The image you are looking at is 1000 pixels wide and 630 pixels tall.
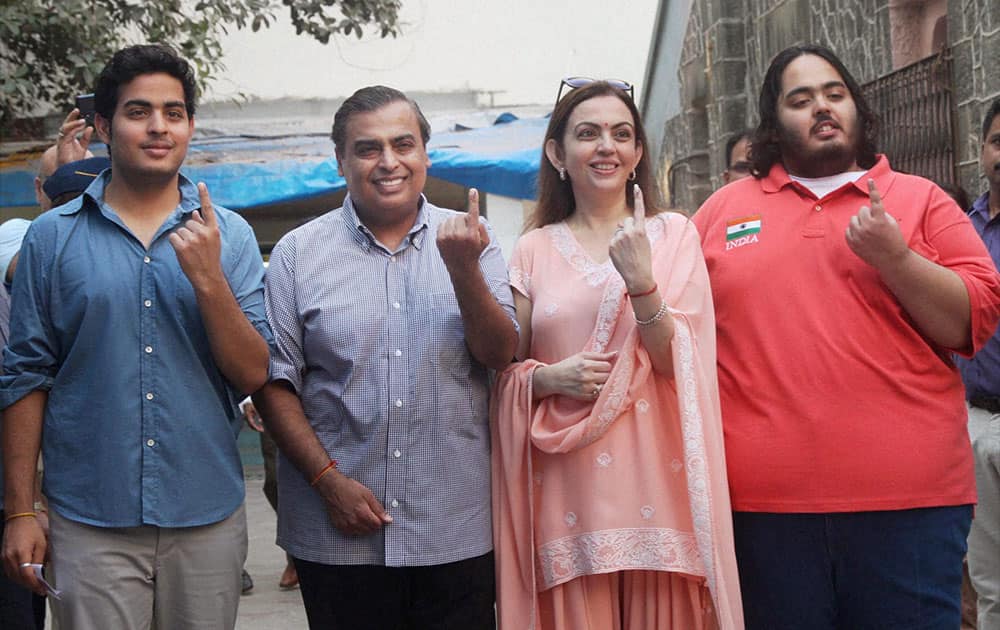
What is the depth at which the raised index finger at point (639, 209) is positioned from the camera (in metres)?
3.04

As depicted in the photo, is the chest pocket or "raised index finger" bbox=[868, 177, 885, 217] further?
the chest pocket

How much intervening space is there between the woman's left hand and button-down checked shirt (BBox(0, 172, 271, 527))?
1.07 m

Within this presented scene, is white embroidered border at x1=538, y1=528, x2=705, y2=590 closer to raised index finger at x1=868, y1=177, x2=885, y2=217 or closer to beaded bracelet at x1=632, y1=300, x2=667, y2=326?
beaded bracelet at x1=632, y1=300, x2=667, y2=326

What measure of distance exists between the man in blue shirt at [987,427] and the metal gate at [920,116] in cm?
171

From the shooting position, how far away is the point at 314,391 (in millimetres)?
3107

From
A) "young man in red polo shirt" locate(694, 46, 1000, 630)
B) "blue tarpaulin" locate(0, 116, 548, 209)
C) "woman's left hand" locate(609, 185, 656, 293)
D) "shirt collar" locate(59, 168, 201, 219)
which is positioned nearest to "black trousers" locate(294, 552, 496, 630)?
"young man in red polo shirt" locate(694, 46, 1000, 630)

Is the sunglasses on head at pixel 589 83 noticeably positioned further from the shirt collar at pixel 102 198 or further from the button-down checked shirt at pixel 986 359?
the button-down checked shirt at pixel 986 359

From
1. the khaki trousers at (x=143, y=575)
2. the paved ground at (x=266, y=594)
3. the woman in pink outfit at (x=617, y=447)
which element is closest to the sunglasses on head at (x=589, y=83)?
the woman in pink outfit at (x=617, y=447)

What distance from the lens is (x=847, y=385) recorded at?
Answer: 2.95 meters

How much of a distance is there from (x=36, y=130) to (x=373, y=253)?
891 centimetres

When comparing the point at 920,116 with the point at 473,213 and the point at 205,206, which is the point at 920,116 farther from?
the point at 205,206

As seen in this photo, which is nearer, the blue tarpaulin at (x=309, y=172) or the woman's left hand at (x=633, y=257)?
the woman's left hand at (x=633, y=257)

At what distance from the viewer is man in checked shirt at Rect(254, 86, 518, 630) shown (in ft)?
9.93

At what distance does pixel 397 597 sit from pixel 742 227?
1.35 metres
